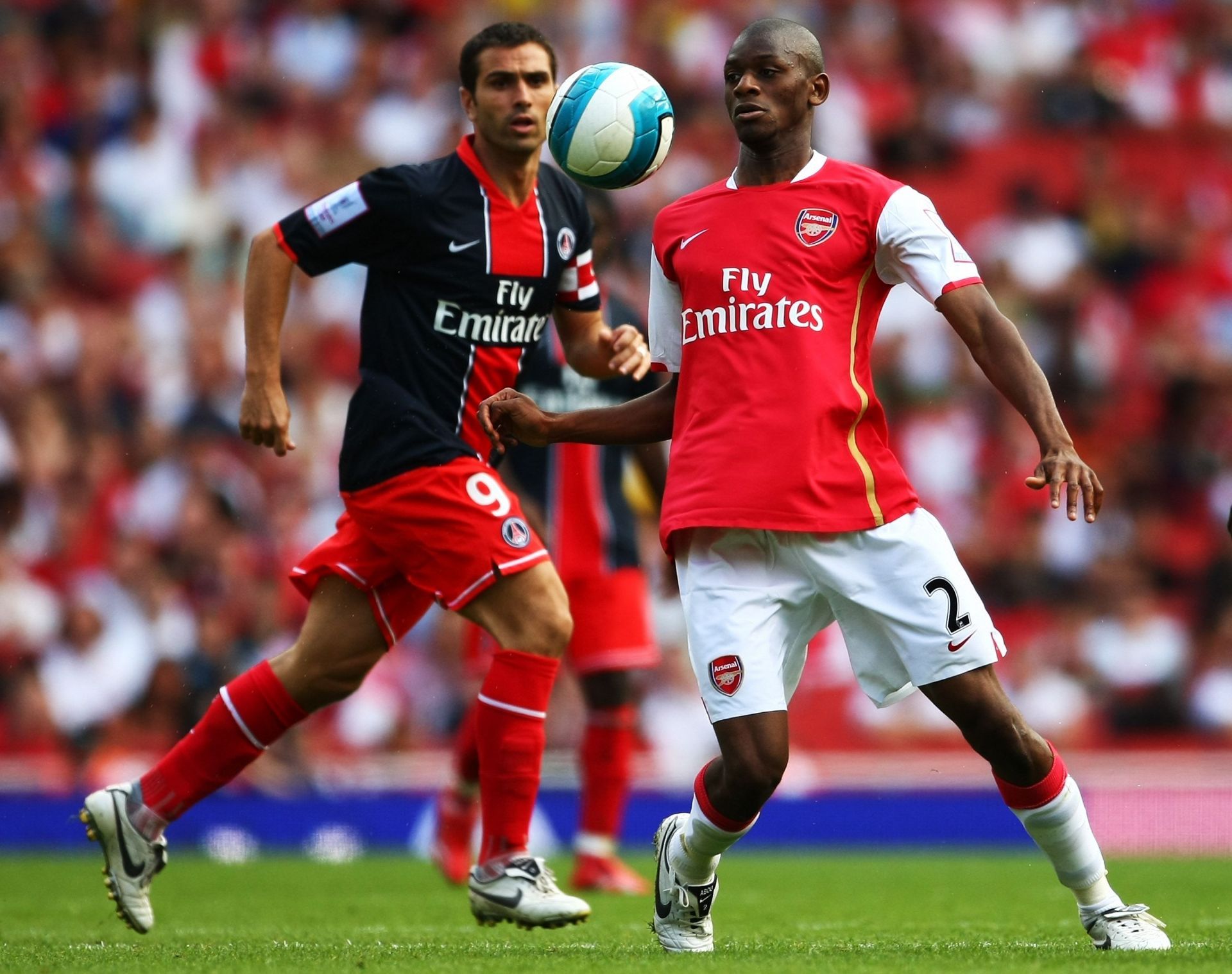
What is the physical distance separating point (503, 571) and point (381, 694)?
7.16 m

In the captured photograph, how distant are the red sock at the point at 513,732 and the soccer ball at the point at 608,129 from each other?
57.8 inches

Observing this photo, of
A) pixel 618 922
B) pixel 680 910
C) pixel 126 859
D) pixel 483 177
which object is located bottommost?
pixel 618 922

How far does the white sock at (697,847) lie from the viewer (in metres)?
5.25

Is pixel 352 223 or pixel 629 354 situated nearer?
pixel 629 354

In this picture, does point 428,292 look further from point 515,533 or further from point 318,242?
point 515,533

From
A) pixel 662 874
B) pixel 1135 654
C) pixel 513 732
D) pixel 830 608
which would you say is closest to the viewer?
pixel 830 608

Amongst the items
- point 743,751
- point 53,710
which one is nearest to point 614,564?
point 743,751

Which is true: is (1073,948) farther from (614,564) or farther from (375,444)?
(614,564)

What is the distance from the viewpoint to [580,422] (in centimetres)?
552

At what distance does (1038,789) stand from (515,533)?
176 cm

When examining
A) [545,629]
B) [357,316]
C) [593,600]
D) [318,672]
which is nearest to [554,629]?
[545,629]

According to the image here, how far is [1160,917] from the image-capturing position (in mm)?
6488

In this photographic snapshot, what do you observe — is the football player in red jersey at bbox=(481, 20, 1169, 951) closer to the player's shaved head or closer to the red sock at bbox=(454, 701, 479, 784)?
the player's shaved head

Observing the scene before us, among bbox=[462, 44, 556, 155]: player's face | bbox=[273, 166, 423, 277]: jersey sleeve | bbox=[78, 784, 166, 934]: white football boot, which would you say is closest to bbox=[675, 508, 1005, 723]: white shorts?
bbox=[273, 166, 423, 277]: jersey sleeve
